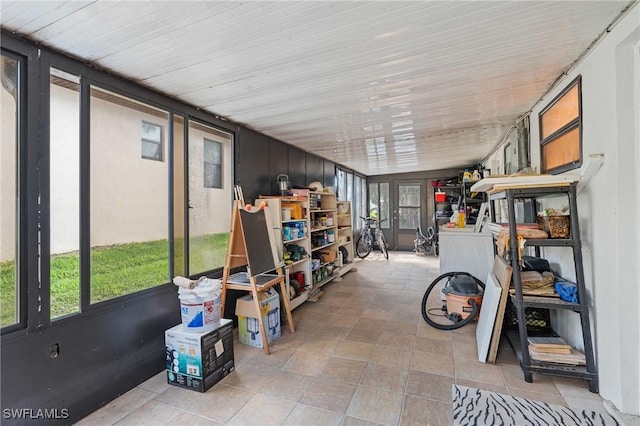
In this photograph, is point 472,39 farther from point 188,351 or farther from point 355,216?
point 355,216

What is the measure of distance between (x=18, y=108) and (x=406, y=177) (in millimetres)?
7843

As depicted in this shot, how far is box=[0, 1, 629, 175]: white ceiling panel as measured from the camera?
1.40 meters

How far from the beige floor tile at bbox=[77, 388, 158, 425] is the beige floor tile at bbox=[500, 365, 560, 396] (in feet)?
8.51

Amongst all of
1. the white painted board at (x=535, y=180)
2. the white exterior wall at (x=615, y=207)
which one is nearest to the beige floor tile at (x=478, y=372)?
the white exterior wall at (x=615, y=207)

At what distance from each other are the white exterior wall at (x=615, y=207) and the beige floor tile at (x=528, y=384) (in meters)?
0.27

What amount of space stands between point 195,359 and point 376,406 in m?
1.31

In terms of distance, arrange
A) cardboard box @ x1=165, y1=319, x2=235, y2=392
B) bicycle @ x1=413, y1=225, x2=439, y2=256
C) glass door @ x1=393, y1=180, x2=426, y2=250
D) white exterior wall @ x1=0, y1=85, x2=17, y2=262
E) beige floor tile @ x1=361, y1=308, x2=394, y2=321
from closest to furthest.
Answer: white exterior wall @ x1=0, y1=85, x2=17, y2=262
cardboard box @ x1=165, y1=319, x2=235, y2=392
beige floor tile @ x1=361, y1=308, x2=394, y2=321
bicycle @ x1=413, y1=225, x2=439, y2=256
glass door @ x1=393, y1=180, x2=426, y2=250

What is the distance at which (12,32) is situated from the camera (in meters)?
1.52

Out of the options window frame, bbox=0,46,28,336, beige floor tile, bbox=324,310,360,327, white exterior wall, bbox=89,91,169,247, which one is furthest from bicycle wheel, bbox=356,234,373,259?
window frame, bbox=0,46,28,336

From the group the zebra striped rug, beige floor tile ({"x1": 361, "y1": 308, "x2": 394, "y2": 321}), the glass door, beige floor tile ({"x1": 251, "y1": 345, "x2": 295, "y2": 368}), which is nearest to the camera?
the zebra striped rug

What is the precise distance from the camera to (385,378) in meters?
2.13

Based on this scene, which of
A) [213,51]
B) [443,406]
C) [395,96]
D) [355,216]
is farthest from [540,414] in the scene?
[355,216]

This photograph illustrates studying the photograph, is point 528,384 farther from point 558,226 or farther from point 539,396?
point 558,226

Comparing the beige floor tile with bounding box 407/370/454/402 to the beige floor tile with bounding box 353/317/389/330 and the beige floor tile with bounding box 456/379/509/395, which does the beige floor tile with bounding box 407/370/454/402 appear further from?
the beige floor tile with bounding box 353/317/389/330
